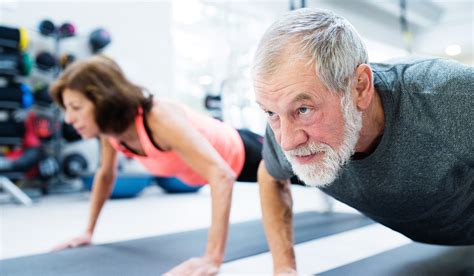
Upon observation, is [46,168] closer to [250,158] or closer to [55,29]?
[55,29]

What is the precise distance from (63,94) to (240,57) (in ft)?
12.7

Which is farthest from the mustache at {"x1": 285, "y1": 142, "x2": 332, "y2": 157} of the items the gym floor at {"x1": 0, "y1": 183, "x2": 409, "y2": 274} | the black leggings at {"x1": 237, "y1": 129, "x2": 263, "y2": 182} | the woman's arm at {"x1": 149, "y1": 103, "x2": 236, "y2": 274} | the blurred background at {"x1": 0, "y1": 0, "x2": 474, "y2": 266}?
the blurred background at {"x1": 0, "y1": 0, "x2": 474, "y2": 266}

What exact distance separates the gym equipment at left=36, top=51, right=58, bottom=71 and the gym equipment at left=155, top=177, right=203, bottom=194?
1.70 m

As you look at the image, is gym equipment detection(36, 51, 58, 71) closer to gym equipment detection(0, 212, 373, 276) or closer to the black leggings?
gym equipment detection(0, 212, 373, 276)

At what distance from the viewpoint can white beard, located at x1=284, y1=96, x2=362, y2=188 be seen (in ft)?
2.89

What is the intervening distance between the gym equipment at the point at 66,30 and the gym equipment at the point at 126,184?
163 cm

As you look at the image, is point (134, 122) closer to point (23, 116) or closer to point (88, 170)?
point (23, 116)

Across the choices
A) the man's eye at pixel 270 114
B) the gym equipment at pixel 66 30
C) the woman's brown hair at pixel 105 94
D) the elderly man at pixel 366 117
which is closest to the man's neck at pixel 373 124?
the elderly man at pixel 366 117

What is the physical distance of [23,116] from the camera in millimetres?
4043

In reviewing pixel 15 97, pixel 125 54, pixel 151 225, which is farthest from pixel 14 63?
pixel 151 225

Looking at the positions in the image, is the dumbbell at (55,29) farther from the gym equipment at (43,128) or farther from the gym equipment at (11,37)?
the gym equipment at (43,128)

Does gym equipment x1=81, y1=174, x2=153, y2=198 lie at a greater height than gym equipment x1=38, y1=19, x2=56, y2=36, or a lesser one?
lesser

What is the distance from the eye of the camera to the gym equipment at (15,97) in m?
3.64

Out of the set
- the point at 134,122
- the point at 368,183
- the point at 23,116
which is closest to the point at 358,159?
the point at 368,183
